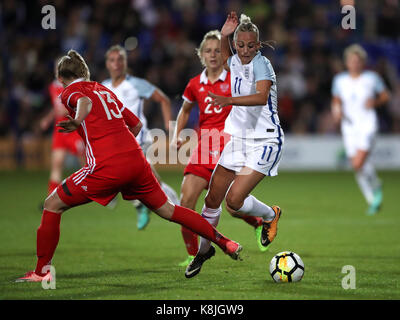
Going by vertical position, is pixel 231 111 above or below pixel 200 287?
above

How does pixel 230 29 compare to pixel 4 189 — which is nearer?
pixel 230 29

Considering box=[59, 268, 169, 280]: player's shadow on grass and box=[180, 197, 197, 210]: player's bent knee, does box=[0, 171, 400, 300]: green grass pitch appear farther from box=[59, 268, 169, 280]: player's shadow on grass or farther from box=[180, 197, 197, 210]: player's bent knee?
box=[180, 197, 197, 210]: player's bent knee

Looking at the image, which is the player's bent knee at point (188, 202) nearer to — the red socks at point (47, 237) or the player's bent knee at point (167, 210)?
the player's bent knee at point (167, 210)

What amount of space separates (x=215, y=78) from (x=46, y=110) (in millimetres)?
12486

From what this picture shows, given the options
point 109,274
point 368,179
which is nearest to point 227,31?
point 109,274

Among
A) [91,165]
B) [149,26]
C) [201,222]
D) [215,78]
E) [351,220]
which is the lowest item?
[351,220]

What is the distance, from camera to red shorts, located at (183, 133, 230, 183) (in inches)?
309

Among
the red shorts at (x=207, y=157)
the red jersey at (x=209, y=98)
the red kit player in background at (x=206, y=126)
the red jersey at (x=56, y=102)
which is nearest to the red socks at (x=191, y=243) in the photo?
the red kit player in background at (x=206, y=126)

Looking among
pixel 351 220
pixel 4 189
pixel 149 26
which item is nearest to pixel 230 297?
pixel 351 220

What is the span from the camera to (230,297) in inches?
234

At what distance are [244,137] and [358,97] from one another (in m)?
6.40

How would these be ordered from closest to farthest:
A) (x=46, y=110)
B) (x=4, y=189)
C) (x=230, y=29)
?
(x=230, y=29)
(x=4, y=189)
(x=46, y=110)

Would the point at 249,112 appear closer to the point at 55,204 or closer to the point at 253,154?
the point at 253,154
